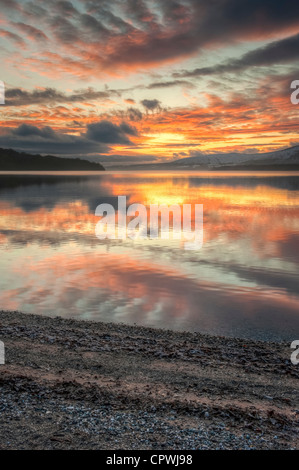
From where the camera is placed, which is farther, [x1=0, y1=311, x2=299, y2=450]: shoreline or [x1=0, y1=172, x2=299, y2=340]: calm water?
[x1=0, y1=172, x2=299, y2=340]: calm water

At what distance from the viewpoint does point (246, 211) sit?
49.8m

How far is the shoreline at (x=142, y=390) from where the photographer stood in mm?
7062

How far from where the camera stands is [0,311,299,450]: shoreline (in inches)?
278

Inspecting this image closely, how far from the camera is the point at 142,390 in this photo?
29.0ft

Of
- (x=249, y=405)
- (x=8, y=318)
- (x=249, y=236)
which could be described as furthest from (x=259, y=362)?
(x=249, y=236)

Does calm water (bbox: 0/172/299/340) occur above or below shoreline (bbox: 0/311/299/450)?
above

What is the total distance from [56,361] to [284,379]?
19.1ft

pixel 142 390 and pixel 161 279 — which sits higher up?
pixel 161 279

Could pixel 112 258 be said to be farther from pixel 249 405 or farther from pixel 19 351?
pixel 249 405

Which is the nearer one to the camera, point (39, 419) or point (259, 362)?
point (39, 419)

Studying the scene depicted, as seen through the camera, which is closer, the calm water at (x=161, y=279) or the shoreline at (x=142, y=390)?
the shoreline at (x=142, y=390)

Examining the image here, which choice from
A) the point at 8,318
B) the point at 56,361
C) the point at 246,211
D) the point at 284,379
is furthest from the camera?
the point at 246,211

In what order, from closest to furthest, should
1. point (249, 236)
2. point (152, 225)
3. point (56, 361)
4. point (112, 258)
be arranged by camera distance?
point (56, 361)
point (112, 258)
point (249, 236)
point (152, 225)

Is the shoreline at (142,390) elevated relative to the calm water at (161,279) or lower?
lower
